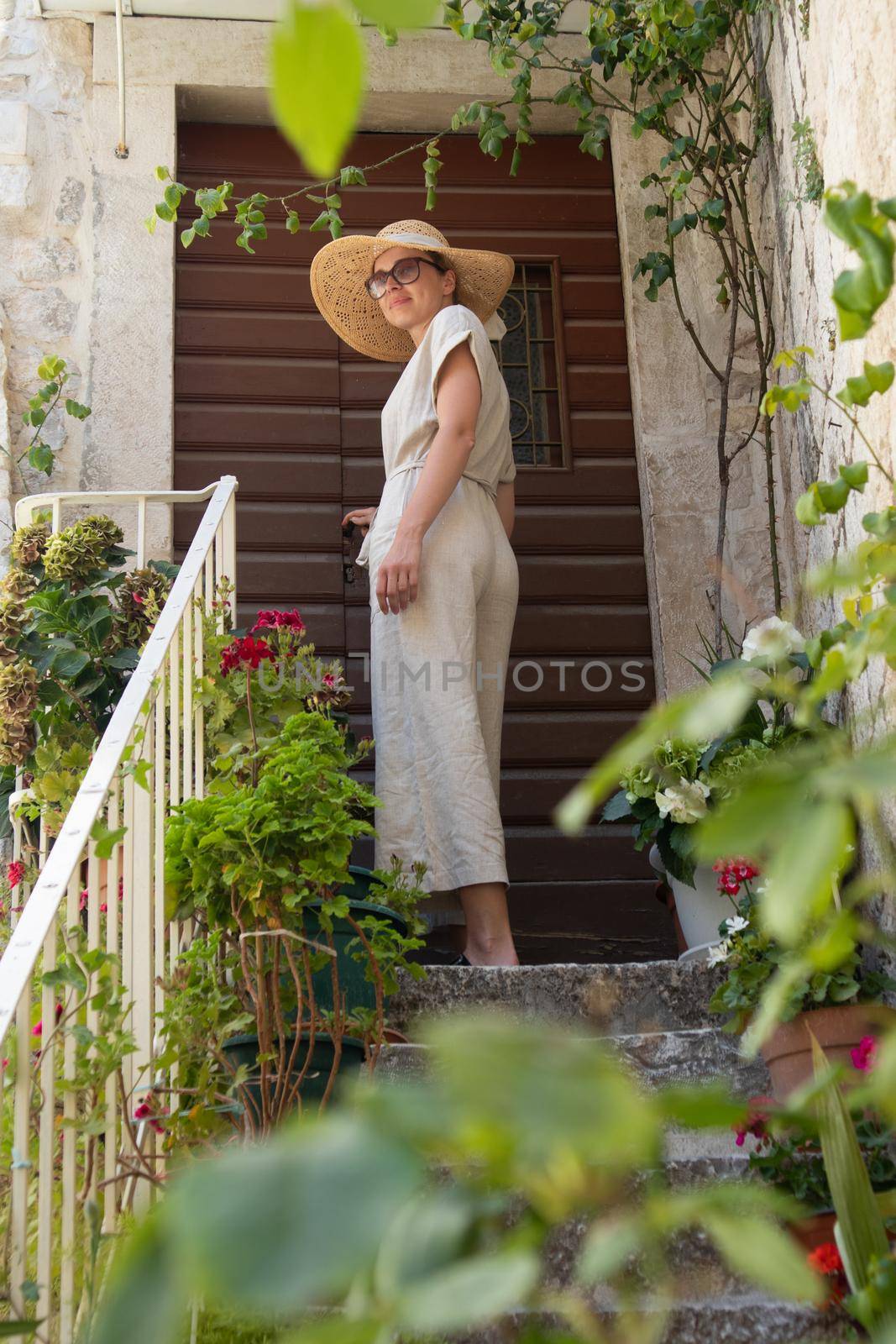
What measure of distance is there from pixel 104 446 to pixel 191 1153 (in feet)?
8.87

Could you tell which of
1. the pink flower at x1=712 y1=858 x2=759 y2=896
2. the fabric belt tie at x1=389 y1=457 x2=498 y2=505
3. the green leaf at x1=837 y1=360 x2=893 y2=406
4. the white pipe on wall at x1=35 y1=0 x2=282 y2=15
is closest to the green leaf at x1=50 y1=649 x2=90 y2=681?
the fabric belt tie at x1=389 y1=457 x2=498 y2=505

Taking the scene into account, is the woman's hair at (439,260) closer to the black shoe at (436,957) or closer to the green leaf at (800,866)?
the black shoe at (436,957)

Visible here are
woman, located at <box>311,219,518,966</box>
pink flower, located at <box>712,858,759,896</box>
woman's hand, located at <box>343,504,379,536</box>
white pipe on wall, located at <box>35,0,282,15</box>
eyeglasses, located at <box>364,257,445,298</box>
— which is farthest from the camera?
white pipe on wall, located at <box>35,0,282,15</box>

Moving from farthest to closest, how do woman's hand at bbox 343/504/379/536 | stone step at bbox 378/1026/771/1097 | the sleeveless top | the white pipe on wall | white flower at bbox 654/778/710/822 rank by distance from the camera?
→ the white pipe on wall < woman's hand at bbox 343/504/379/536 < the sleeveless top < white flower at bbox 654/778/710/822 < stone step at bbox 378/1026/771/1097

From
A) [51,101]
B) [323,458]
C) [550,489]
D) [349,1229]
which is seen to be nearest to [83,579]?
[323,458]

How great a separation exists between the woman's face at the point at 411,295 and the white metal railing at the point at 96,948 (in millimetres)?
770

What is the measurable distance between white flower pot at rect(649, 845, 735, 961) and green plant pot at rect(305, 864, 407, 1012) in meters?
0.74

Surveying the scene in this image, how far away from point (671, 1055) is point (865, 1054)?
1.92 ft

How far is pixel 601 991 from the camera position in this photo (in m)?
2.94

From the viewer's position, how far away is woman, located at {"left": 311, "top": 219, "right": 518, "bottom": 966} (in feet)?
10.8

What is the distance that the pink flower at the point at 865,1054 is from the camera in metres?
2.07

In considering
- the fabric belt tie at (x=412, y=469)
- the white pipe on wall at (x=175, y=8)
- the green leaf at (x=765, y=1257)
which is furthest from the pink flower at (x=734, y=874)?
the white pipe on wall at (x=175, y=8)

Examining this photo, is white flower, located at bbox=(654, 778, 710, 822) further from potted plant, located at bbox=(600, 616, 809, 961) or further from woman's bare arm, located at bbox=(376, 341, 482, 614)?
woman's bare arm, located at bbox=(376, 341, 482, 614)

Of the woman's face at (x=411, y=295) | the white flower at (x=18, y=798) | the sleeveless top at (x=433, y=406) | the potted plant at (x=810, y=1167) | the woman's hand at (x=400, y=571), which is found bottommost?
the potted plant at (x=810, y=1167)
